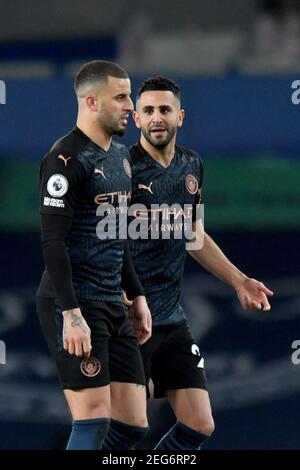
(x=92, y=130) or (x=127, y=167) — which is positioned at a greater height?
(x=92, y=130)

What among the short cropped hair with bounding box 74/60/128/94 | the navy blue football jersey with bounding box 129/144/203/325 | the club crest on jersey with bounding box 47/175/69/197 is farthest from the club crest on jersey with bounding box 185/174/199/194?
the club crest on jersey with bounding box 47/175/69/197

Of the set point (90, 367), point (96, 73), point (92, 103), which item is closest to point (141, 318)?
point (90, 367)

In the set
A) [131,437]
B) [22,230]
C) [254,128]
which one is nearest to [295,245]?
[254,128]

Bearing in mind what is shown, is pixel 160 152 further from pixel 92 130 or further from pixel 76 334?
pixel 76 334

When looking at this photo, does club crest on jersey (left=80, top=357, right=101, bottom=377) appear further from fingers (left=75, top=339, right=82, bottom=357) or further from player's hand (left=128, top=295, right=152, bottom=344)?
player's hand (left=128, top=295, right=152, bottom=344)

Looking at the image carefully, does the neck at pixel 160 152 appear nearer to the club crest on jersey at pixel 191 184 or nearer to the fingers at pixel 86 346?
the club crest on jersey at pixel 191 184

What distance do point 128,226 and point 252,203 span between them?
254 cm

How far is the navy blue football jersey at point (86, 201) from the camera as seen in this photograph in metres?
5.17

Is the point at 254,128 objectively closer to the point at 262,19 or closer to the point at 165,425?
the point at 165,425

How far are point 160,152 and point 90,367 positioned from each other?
1.37 m

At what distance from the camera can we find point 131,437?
557 centimetres

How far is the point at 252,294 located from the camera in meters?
6.03

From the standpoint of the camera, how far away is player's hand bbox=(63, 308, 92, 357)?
501 cm

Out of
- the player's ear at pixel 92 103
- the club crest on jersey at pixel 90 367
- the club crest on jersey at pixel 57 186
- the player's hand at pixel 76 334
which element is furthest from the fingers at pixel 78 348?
the player's ear at pixel 92 103
